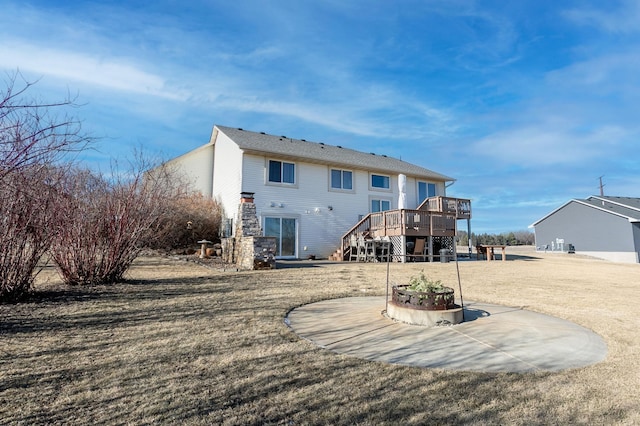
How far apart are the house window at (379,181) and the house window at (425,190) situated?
285cm

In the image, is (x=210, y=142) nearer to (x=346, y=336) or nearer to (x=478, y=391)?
(x=346, y=336)

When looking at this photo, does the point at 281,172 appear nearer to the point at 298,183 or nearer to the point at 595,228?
the point at 298,183

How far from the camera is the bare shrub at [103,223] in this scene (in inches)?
274

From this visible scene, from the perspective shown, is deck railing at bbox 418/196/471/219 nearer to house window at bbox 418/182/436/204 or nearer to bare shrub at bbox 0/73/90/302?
house window at bbox 418/182/436/204

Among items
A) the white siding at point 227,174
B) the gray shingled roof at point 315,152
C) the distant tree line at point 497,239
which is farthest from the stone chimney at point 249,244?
the distant tree line at point 497,239

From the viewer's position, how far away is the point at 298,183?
16.8 m

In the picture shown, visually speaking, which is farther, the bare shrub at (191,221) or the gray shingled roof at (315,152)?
the bare shrub at (191,221)

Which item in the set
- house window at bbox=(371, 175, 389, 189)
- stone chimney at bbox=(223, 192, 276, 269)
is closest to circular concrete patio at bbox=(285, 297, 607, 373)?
stone chimney at bbox=(223, 192, 276, 269)

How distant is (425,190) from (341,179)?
673 cm

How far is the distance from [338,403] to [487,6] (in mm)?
13650

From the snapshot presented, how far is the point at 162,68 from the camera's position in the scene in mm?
10062

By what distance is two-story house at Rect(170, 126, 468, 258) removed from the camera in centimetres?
1585

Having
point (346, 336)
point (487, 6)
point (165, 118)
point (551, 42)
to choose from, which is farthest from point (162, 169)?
point (551, 42)

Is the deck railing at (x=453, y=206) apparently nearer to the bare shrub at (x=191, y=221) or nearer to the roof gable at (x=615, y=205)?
the bare shrub at (x=191, y=221)
